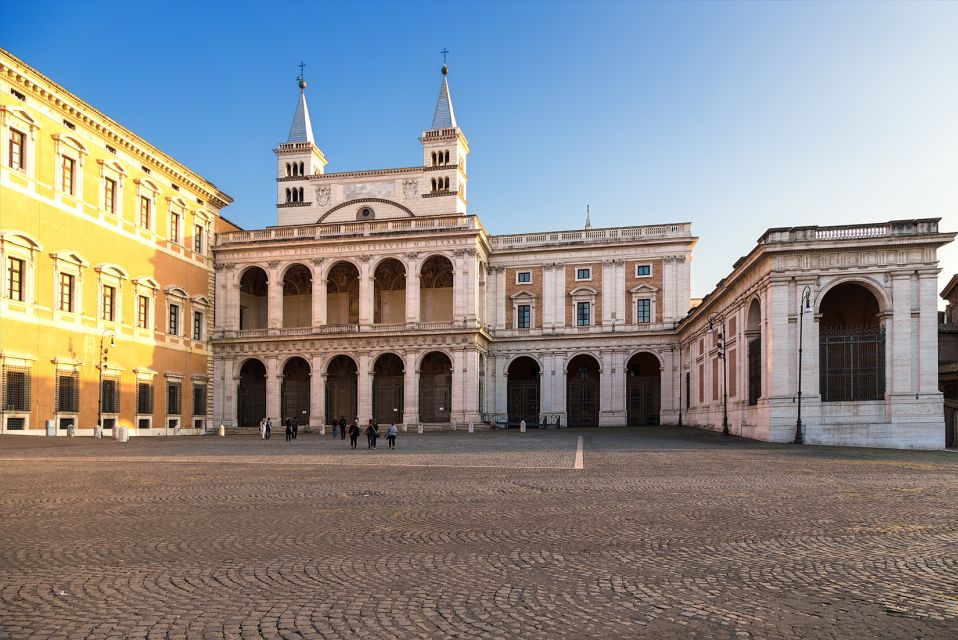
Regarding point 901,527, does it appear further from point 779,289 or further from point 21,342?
point 21,342

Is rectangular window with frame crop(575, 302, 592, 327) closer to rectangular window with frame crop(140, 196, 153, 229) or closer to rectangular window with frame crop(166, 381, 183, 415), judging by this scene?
rectangular window with frame crop(166, 381, 183, 415)

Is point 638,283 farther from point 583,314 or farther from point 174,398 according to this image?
point 174,398

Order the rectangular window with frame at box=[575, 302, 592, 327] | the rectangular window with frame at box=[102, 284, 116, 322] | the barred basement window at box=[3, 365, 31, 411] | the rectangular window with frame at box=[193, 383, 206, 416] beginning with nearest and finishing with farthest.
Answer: the barred basement window at box=[3, 365, 31, 411], the rectangular window with frame at box=[102, 284, 116, 322], the rectangular window with frame at box=[193, 383, 206, 416], the rectangular window with frame at box=[575, 302, 592, 327]

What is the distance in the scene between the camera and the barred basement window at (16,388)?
3200 centimetres

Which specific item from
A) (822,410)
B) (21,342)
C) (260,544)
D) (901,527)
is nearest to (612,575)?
(260,544)

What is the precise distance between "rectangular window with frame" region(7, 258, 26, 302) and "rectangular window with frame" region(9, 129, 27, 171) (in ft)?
13.8

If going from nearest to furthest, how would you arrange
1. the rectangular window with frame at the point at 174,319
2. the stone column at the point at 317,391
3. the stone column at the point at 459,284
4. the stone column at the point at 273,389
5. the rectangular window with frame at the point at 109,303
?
the rectangular window with frame at the point at 109,303
the rectangular window with frame at the point at 174,319
the stone column at the point at 459,284
the stone column at the point at 317,391
the stone column at the point at 273,389

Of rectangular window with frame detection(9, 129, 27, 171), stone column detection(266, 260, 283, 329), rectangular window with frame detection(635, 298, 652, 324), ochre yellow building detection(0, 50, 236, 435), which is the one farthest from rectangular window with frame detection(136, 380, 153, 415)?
rectangular window with frame detection(635, 298, 652, 324)

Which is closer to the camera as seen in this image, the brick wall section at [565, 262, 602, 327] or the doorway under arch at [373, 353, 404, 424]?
the doorway under arch at [373, 353, 404, 424]

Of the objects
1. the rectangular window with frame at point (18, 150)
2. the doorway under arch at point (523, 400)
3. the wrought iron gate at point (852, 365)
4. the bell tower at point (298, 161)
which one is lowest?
the doorway under arch at point (523, 400)

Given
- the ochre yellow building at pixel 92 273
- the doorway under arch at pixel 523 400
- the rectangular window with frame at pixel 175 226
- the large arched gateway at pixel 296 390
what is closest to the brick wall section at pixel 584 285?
the doorway under arch at pixel 523 400

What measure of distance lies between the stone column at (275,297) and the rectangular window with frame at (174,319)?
21.7 ft

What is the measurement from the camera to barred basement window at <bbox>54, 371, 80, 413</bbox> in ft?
116

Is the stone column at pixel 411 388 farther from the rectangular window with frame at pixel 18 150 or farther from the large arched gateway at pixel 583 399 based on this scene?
the rectangular window with frame at pixel 18 150
